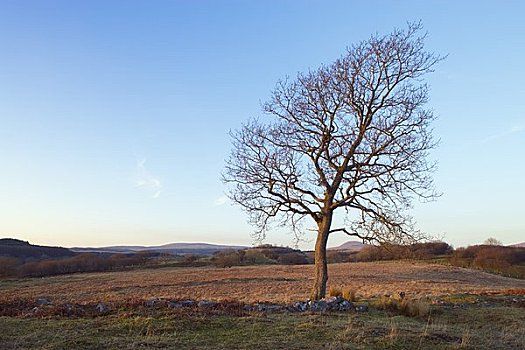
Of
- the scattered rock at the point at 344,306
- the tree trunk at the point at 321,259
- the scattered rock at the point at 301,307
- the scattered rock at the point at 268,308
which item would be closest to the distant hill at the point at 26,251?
the tree trunk at the point at 321,259

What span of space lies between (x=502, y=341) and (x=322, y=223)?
28.7 ft

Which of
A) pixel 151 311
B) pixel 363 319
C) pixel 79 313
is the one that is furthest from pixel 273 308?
pixel 79 313

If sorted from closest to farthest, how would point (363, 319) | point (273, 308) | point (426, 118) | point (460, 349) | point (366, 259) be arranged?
1. point (460, 349)
2. point (363, 319)
3. point (273, 308)
4. point (426, 118)
5. point (366, 259)

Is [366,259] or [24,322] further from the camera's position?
[366,259]

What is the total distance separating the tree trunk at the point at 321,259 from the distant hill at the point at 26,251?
8374 centimetres

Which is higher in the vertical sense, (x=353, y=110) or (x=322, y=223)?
(x=353, y=110)

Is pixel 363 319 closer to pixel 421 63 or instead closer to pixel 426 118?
pixel 426 118

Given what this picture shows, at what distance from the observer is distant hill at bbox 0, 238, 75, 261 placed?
92375mm

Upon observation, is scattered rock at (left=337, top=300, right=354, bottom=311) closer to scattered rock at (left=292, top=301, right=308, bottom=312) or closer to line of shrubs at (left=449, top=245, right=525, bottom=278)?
scattered rock at (left=292, top=301, right=308, bottom=312)

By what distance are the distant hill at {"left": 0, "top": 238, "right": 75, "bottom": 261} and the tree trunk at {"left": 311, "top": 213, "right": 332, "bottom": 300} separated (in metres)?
83.7

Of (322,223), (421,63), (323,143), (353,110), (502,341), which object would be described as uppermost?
(421,63)

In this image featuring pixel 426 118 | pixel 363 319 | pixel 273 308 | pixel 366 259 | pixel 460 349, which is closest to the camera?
pixel 460 349

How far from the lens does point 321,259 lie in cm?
1900

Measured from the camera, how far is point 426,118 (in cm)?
1820
